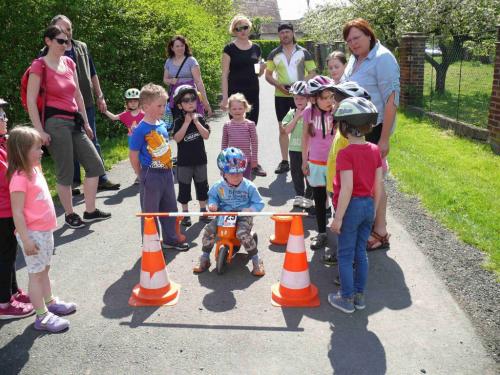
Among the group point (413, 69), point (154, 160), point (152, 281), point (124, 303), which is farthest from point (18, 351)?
point (413, 69)

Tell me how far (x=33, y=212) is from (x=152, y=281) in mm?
1182

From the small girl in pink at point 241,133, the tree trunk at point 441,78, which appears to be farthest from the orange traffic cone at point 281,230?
the tree trunk at point 441,78

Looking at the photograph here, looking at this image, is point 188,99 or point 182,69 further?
point 182,69

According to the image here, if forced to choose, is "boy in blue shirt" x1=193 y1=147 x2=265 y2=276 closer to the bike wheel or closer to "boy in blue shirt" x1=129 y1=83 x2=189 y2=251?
the bike wheel

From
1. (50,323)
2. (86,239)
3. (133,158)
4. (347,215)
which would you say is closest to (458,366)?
(347,215)

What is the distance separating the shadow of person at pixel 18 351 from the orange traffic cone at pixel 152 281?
2.64ft

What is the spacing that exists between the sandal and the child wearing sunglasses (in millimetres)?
2076

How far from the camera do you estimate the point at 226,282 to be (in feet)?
15.0

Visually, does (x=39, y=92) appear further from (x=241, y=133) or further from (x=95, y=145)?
(x=241, y=133)

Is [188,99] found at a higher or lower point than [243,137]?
higher

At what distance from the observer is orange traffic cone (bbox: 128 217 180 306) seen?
166 inches

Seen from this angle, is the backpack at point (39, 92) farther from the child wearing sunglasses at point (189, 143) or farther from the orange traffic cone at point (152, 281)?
the orange traffic cone at point (152, 281)

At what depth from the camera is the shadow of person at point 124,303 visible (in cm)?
400

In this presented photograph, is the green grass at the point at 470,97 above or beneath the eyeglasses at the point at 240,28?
beneath
